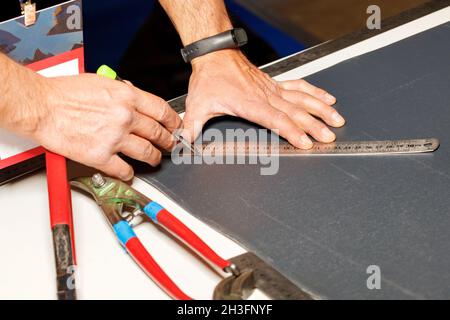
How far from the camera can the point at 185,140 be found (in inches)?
49.1

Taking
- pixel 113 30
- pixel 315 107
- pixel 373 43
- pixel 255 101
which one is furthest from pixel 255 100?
pixel 113 30

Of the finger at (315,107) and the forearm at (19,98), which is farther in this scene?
the finger at (315,107)

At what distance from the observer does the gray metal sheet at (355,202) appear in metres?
1.01

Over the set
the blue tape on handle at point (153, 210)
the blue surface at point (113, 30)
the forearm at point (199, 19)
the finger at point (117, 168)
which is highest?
the blue surface at point (113, 30)

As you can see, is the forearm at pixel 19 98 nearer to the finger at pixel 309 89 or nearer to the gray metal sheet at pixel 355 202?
the gray metal sheet at pixel 355 202

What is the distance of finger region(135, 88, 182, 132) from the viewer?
3.82ft

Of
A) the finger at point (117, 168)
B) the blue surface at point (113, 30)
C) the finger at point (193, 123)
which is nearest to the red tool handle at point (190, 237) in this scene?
the finger at point (117, 168)

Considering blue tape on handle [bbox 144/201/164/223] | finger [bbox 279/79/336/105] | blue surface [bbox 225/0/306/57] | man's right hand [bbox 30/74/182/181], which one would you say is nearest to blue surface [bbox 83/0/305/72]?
blue surface [bbox 225/0/306/57]

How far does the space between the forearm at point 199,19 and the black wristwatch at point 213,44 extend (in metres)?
0.05

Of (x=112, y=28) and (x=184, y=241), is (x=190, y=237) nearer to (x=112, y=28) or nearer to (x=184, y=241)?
(x=184, y=241)

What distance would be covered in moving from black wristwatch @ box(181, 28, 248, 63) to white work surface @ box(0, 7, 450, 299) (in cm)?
34

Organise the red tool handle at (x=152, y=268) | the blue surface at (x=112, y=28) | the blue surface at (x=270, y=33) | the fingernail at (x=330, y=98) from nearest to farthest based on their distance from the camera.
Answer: the red tool handle at (x=152, y=268) → the fingernail at (x=330, y=98) → the blue surface at (x=112, y=28) → the blue surface at (x=270, y=33)
